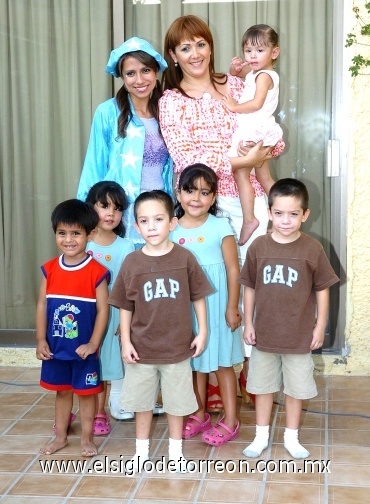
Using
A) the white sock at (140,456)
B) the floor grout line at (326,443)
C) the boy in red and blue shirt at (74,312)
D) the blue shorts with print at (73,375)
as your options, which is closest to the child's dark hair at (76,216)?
the boy in red and blue shirt at (74,312)

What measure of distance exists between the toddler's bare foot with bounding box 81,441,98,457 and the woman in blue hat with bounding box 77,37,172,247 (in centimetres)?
92

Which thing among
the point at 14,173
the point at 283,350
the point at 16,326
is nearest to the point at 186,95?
the point at 283,350

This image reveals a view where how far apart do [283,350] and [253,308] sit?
235mm

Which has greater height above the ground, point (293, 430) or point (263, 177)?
point (263, 177)

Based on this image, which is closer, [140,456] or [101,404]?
[140,456]

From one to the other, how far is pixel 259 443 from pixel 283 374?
1.02ft

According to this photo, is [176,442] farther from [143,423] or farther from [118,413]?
[118,413]

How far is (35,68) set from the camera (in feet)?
15.0

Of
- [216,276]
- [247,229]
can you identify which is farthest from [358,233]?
[216,276]

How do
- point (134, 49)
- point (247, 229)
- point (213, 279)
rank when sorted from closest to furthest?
point (213, 279) < point (134, 49) < point (247, 229)

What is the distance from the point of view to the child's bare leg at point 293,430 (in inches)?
127

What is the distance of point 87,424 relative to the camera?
333 centimetres

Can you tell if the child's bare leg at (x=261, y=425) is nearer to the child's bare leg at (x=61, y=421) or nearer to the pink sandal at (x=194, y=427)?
the pink sandal at (x=194, y=427)

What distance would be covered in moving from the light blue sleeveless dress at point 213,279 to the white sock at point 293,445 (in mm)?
386
